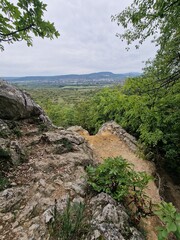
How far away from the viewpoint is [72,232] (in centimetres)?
313

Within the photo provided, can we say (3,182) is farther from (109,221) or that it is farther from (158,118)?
(158,118)

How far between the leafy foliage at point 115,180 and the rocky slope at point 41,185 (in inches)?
8.9

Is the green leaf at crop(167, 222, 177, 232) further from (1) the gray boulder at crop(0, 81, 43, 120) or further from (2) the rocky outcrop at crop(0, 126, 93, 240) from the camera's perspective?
(1) the gray boulder at crop(0, 81, 43, 120)

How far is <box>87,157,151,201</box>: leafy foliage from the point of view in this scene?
4145 mm

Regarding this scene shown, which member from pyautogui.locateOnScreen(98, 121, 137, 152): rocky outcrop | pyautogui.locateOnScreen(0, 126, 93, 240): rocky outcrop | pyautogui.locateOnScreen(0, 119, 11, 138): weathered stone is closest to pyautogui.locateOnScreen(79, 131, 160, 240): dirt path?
pyautogui.locateOnScreen(98, 121, 137, 152): rocky outcrop

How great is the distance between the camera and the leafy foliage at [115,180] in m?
4.14

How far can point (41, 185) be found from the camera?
14.1 feet

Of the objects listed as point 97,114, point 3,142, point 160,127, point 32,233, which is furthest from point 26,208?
point 97,114

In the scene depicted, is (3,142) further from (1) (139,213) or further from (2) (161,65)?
(2) (161,65)

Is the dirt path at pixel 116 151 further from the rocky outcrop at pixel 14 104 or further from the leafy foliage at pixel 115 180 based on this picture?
the rocky outcrop at pixel 14 104

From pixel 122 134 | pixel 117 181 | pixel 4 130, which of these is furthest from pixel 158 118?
pixel 4 130

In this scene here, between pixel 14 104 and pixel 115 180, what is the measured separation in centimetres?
518

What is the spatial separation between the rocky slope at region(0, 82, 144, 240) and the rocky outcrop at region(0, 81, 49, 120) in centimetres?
4

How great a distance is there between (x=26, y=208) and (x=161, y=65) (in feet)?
20.9
